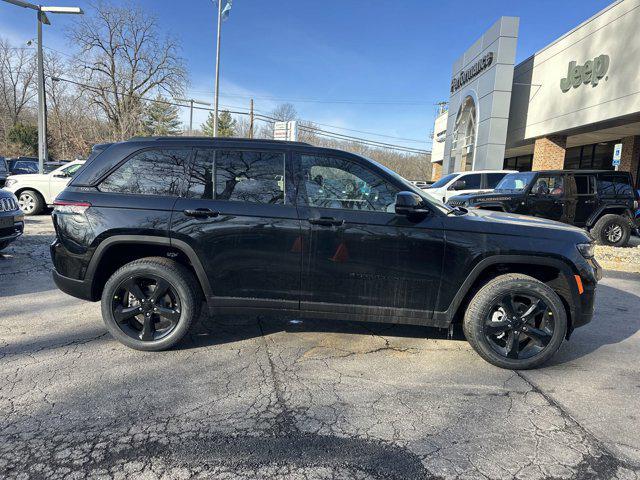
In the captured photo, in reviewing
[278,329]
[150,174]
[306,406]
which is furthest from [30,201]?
[306,406]

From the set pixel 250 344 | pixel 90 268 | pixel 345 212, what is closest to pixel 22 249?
pixel 90 268

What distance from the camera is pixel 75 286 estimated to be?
365 cm

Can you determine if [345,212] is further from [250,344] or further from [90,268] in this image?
[90,268]

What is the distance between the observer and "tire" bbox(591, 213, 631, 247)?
31.6 feet

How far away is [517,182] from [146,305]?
29.2 ft

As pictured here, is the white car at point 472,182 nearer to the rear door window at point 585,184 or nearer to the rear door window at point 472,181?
the rear door window at point 472,181

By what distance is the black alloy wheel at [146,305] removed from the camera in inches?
142

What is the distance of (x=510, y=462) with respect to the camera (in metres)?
2.37

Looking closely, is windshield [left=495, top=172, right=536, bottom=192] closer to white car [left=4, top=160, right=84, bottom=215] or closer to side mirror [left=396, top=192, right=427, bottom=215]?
side mirror [left=396, top=192, right=427, bottom=215]

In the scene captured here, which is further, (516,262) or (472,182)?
(472,182)

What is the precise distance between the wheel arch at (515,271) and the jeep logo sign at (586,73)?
48.2 feet

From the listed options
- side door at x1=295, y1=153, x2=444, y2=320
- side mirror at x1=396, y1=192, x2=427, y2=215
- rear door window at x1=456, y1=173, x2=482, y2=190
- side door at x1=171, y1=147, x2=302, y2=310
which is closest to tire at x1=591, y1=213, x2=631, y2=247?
rear door window at x1=456, y1=173, x2=482, y2=190

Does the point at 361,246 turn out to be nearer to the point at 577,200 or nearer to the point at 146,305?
the point at 146,305

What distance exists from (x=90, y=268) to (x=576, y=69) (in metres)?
18.4
